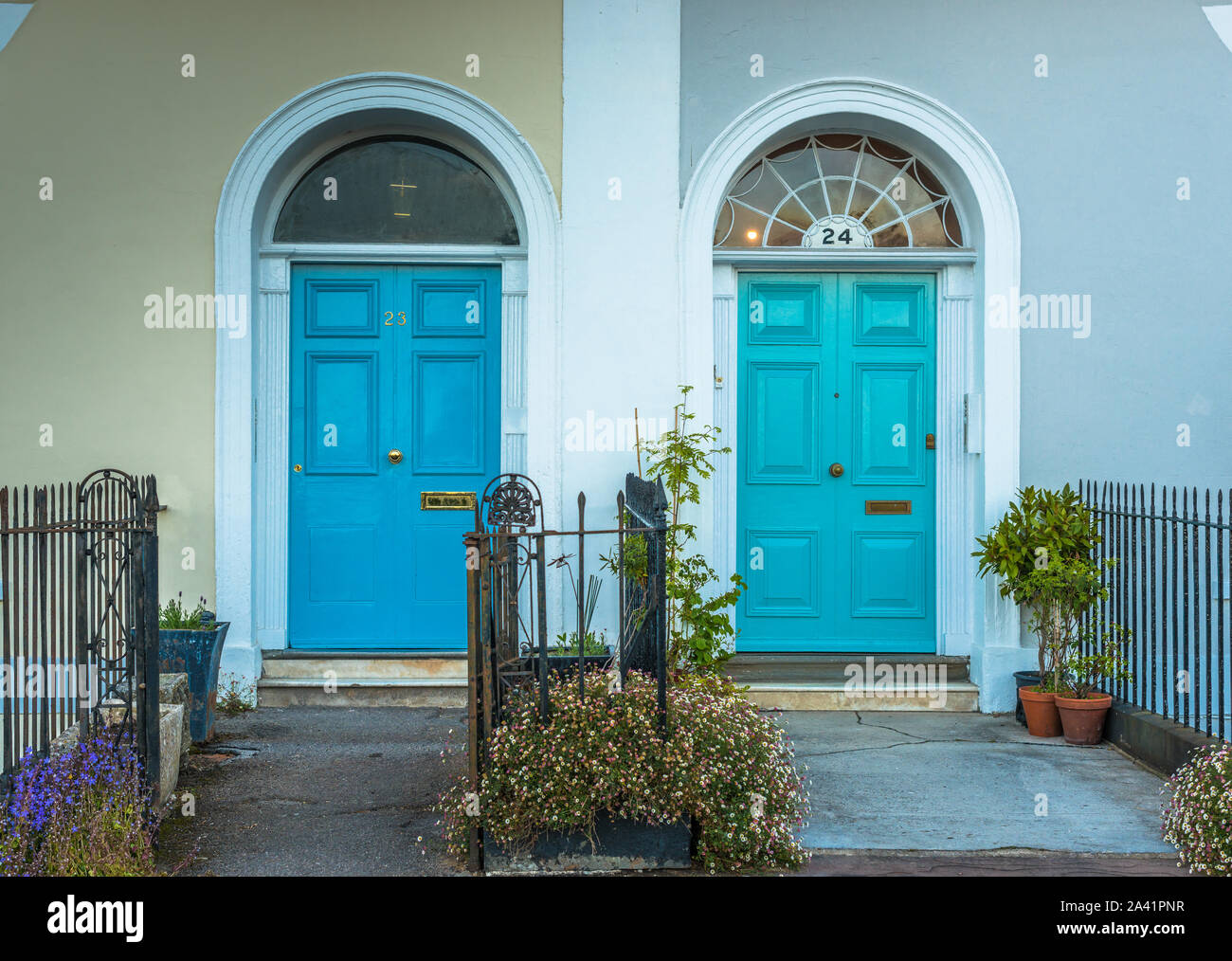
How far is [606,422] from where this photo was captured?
6.94m

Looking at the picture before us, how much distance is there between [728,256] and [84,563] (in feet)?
13.9

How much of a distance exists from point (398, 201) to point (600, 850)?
179 inches

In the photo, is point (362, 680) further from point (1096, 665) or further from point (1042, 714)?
point (1096, 665)

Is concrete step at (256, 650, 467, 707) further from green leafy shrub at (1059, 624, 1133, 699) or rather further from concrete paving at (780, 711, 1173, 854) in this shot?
green leafy shrub at (1059, 624, 1133, 699)

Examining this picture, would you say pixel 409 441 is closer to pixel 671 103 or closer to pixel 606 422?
pixel 606 422

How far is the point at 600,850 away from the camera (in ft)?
14.0

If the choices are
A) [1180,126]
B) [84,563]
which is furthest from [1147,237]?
[84,563]

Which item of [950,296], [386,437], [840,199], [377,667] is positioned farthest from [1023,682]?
[386,437]

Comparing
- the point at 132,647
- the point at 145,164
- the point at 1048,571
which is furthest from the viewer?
the point at 145,164

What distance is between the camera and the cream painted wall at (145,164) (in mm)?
6844

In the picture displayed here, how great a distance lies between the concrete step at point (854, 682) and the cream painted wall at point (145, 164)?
3.43 meters

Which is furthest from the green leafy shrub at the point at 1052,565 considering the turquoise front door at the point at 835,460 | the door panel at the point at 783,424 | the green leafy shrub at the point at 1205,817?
the green leafy shrub at the point at 1205,817

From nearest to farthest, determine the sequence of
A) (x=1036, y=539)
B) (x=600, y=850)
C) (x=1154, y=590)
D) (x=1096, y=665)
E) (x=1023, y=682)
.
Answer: (x=600, y=850)
(x=1154, y=590)
(x=1096, y=665)
(x=1036, y=539)
(x=1023, y=682)
